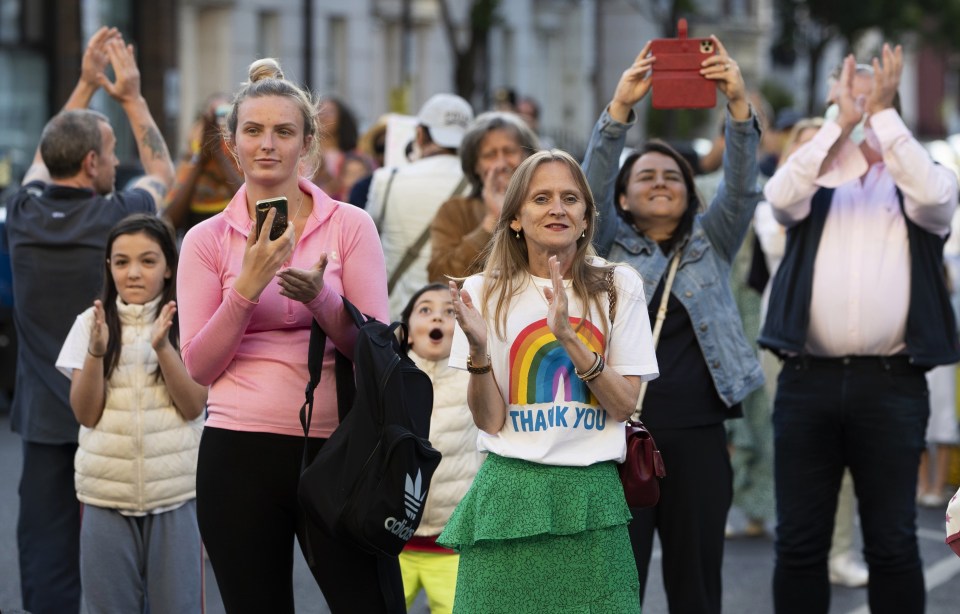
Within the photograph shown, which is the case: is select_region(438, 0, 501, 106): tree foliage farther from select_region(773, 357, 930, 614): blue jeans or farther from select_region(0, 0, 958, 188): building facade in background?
select_region(773, 357, 930, 614): blue jeans

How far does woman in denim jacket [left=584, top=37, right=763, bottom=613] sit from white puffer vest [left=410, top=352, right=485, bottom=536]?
772 mm

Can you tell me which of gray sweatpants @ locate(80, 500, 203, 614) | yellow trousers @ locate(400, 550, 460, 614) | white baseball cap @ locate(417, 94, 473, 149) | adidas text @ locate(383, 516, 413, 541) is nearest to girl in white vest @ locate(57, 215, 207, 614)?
gray sweatpants @ locate(80, 500, 203, 614)

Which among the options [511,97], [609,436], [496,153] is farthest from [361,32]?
[609,436]

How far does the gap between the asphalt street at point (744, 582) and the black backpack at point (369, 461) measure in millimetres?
2966

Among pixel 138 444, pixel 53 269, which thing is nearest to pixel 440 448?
pixel 138 444

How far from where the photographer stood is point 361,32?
29.5 m

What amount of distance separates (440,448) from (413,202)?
1698 mm

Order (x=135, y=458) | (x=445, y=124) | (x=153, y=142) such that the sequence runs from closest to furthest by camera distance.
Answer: (x=135, y=458)
(x=153, y=142)
(x=445, y=124)

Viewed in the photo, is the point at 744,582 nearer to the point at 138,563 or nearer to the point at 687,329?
the point at 687,329

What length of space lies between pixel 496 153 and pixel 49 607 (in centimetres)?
259

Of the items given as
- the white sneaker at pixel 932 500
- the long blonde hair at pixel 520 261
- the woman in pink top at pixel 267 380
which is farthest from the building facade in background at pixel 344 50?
the woman in pink top at pixel 267 380

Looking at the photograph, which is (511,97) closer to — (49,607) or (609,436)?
(49,607)

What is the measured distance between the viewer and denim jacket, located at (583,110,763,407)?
554 cm

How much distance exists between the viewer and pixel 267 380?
14.5 feet
